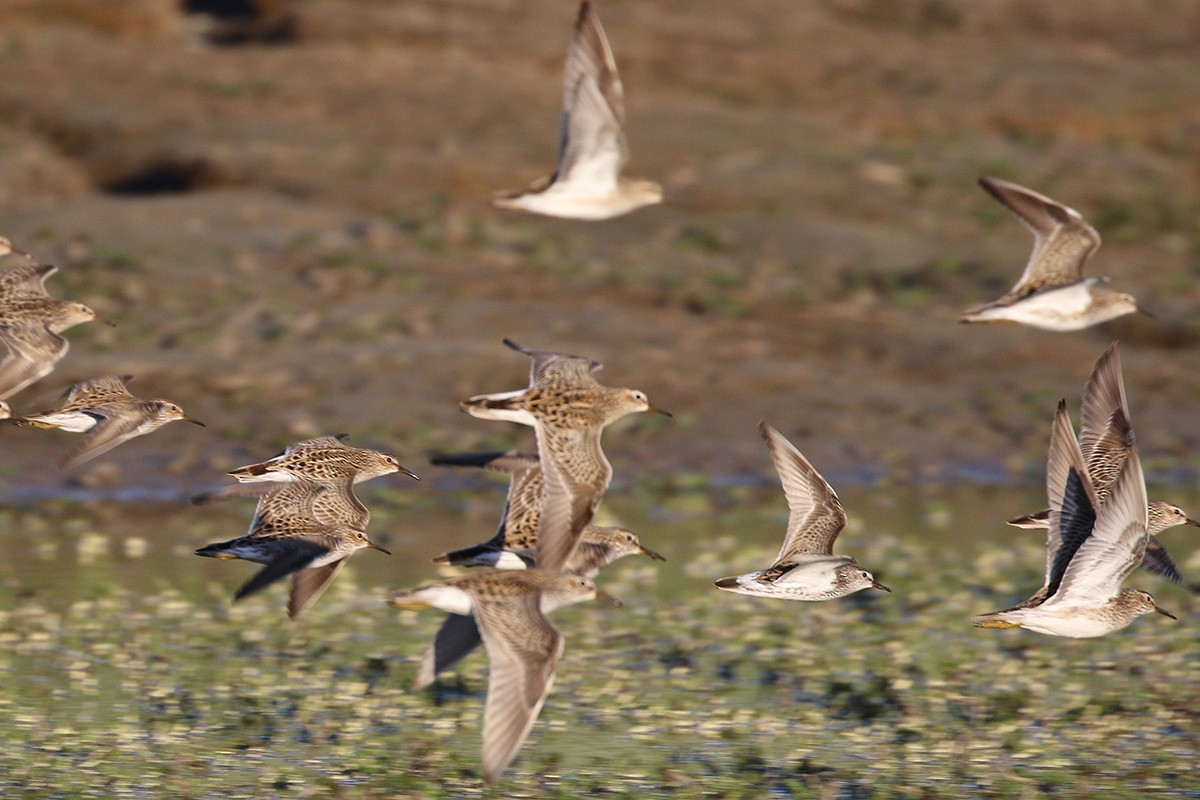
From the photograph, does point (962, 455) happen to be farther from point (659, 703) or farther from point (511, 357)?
point (659, 703)

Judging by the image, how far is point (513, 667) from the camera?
328 inches

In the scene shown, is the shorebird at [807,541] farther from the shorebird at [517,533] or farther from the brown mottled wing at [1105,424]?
the brown mottled wing at [1105,424]

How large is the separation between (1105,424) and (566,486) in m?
3.06

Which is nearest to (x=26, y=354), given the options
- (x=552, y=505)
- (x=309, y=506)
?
(x=309, y=506)

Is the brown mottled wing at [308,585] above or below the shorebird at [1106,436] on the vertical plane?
below

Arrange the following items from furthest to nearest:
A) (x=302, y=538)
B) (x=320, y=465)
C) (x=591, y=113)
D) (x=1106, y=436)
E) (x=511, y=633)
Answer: (x=591, y=113) → (x=1106, y=436) → (x=320, y=465) → (x=302, y=538) → (x=511, y=633)

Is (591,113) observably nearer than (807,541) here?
No

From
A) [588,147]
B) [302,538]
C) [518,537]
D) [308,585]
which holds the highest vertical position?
[588,147]

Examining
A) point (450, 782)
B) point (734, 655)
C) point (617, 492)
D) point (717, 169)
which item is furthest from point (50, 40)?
point (450, 782)

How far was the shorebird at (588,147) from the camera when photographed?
11141 mm

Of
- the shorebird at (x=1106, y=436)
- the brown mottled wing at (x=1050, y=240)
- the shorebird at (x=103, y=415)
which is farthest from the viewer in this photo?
the brown mottled wing at (x=1050, y=240)

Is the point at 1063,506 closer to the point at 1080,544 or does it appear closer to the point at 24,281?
the point at 1080,544

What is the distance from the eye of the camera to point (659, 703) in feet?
37.9

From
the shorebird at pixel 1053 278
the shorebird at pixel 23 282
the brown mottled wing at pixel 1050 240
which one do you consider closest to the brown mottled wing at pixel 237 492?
the shorebird at pixel 23 282
